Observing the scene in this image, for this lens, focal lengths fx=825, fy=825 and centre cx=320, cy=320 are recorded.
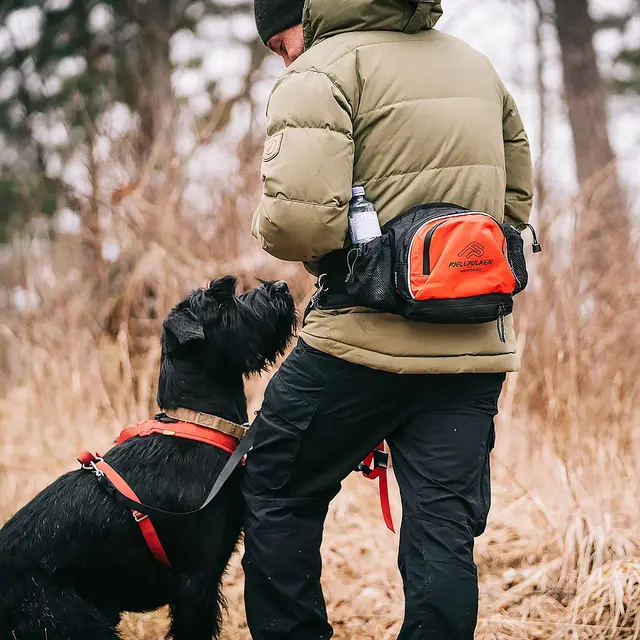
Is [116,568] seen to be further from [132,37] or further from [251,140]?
[132,37]

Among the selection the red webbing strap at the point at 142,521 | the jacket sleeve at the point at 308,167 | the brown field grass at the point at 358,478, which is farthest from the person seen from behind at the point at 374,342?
the brown field grass at the point at 358,478

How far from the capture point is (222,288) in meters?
3.09

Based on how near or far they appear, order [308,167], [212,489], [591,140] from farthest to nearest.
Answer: [591,140], [212,489], [308,167]

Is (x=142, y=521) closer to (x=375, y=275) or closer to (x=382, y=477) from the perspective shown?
(x=382, y=477)

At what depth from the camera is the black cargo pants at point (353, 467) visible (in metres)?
2.36

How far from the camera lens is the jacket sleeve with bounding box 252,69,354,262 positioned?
2.22 meters

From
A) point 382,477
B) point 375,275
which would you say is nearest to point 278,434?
point 382,477

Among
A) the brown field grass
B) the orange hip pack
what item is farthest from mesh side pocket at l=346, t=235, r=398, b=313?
the brown field grass

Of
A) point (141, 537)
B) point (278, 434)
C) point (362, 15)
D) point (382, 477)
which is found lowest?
point (141, 537)

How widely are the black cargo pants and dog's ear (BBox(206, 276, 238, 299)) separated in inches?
24.1

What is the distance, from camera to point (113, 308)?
645cm

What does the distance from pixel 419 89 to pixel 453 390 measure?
0.88 metres

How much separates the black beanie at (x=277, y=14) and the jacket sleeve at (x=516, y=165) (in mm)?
734

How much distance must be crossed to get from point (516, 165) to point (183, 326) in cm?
128
